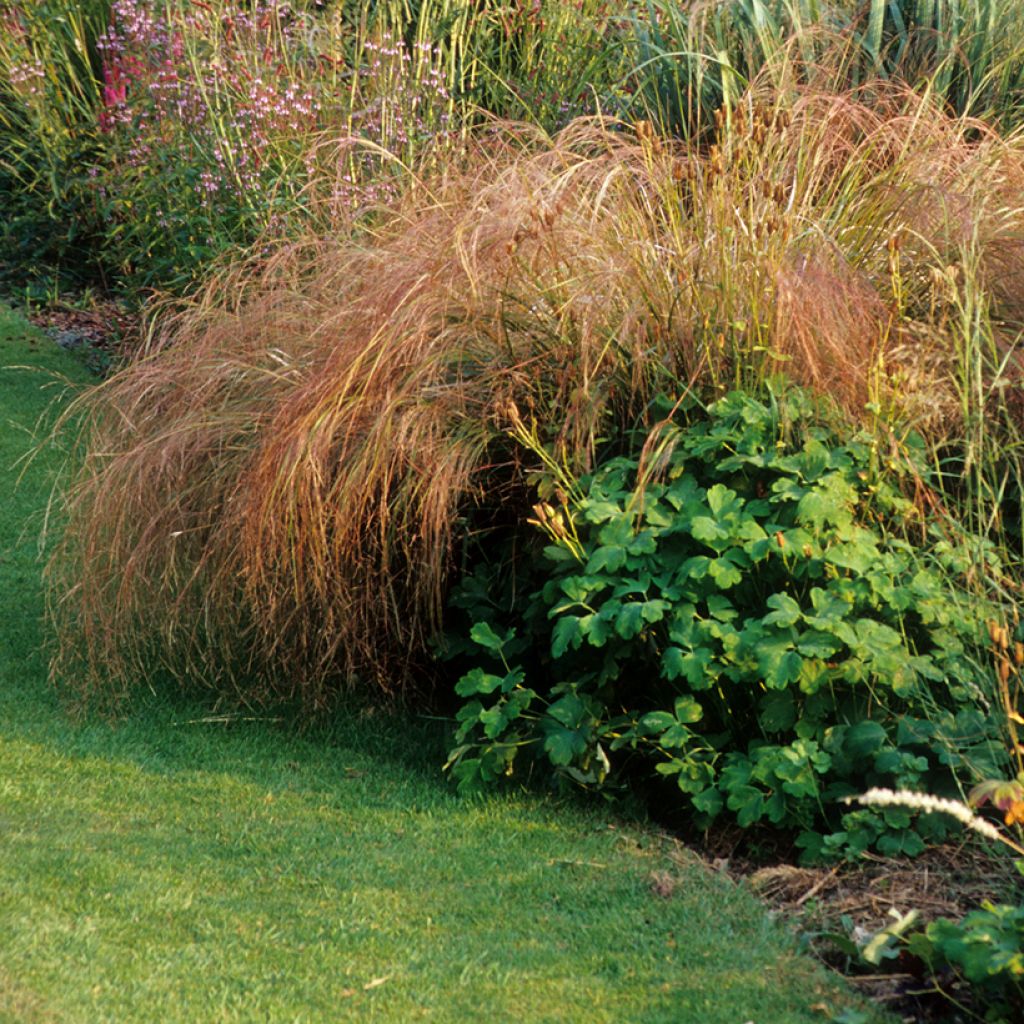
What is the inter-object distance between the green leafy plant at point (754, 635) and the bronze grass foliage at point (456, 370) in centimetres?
25

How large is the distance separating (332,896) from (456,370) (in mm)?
1788

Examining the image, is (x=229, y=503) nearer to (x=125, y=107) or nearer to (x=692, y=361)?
(x=692, y=361)

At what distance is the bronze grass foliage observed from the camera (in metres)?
4.34

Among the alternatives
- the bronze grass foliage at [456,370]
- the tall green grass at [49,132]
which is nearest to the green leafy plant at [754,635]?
the bronze grass foliage at [456,370]

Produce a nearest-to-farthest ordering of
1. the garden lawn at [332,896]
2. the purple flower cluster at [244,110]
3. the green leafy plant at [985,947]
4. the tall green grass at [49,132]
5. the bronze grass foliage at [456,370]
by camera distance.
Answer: the green leafy plant at [985,947] < the garden lawn at [332,896] < the bronze grass foliage at [456,370] < the purple flower cluster at [244,110] < the tall green grass at [49,132]

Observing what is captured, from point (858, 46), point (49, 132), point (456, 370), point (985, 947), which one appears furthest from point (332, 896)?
point (49, 132)

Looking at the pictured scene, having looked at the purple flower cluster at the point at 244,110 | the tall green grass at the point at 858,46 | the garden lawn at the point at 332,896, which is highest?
the tall green grass at the point at 858,46

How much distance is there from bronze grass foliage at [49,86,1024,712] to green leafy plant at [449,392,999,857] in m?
0.25

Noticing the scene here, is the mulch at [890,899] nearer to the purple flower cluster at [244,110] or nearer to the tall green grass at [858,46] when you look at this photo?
the tall green grass at [858,46]

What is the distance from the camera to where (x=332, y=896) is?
3.58 m

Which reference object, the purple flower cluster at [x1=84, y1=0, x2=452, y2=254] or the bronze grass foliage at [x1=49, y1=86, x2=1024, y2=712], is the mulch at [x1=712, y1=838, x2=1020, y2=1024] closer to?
the bronze grass foliage at [x1=49, y1=86, x2=1024, y2=712]

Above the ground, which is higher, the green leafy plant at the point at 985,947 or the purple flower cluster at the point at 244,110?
the purple flower cluster at the point at 244,110

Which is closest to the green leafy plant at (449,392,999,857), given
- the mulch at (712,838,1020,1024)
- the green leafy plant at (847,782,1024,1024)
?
the mulch at (712,838,1020,1024)

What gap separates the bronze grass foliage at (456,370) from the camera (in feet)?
14.2
